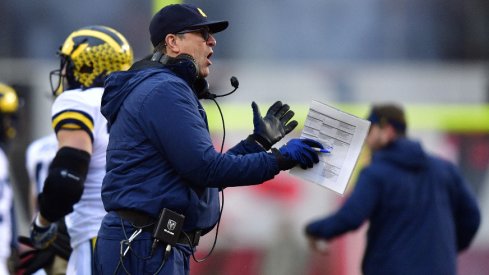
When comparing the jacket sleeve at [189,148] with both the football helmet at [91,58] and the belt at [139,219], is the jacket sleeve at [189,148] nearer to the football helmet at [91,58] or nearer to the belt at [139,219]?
the belt at [139,219]

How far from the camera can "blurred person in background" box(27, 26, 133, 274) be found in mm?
5457

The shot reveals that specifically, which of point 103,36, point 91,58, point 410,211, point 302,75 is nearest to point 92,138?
point 91,58

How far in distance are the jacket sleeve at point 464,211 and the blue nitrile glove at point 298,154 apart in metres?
2.38

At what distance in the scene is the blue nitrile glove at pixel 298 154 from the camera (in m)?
4.62

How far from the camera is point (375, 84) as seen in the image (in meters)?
10.3

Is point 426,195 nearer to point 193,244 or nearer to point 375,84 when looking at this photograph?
point 193,244

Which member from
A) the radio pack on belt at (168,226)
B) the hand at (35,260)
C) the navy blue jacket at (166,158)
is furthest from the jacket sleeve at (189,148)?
the hand at (35,260)

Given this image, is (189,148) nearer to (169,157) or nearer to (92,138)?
(169,157)

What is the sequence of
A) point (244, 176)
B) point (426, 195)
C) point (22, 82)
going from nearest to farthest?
point (244, 176) < point (426, 195) < point (22, 82)

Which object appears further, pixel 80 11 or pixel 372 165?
pixel 80 11

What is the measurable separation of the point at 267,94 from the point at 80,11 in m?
1.63

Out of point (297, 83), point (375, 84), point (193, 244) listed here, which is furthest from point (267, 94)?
point (193, 244)

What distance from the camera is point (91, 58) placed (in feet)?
19.0

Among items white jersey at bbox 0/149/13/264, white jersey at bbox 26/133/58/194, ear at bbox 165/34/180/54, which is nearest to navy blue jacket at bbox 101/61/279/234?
ear at bbox 165/34/180/54
